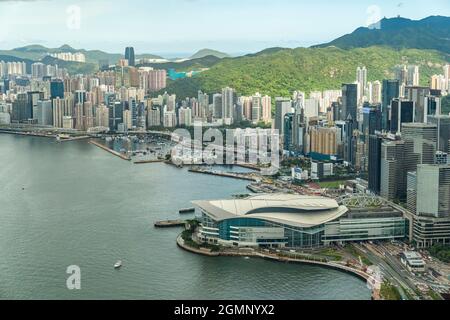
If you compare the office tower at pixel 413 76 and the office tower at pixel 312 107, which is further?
the office tower at pixel 413 76

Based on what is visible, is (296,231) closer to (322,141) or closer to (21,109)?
(322,141)

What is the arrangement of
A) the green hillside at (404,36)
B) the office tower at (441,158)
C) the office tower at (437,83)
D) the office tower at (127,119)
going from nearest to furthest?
the office tower at (441,158)
the office tower at (437,83)
the office tower at (127,119)
the green hillside at (404,36)

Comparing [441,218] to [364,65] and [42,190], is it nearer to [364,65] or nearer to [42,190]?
[42,190]

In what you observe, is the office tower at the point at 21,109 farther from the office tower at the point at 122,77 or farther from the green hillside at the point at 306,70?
the green hillside at the point at 306,70

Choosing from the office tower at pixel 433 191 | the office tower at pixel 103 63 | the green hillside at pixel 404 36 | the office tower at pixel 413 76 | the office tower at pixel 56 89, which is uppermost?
the green hillside at pixel 404 36

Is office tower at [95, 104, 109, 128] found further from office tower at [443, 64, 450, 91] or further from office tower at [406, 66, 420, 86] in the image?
office tower at [443, 64, 450, 91]

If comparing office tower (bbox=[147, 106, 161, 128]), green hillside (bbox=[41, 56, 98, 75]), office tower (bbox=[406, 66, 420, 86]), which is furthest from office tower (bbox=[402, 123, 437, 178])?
green hillside (bbox=[41, 56, 98, 75])

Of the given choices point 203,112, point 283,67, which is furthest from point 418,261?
point 283,67

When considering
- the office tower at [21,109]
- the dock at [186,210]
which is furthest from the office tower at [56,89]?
the dock at [186,210]
